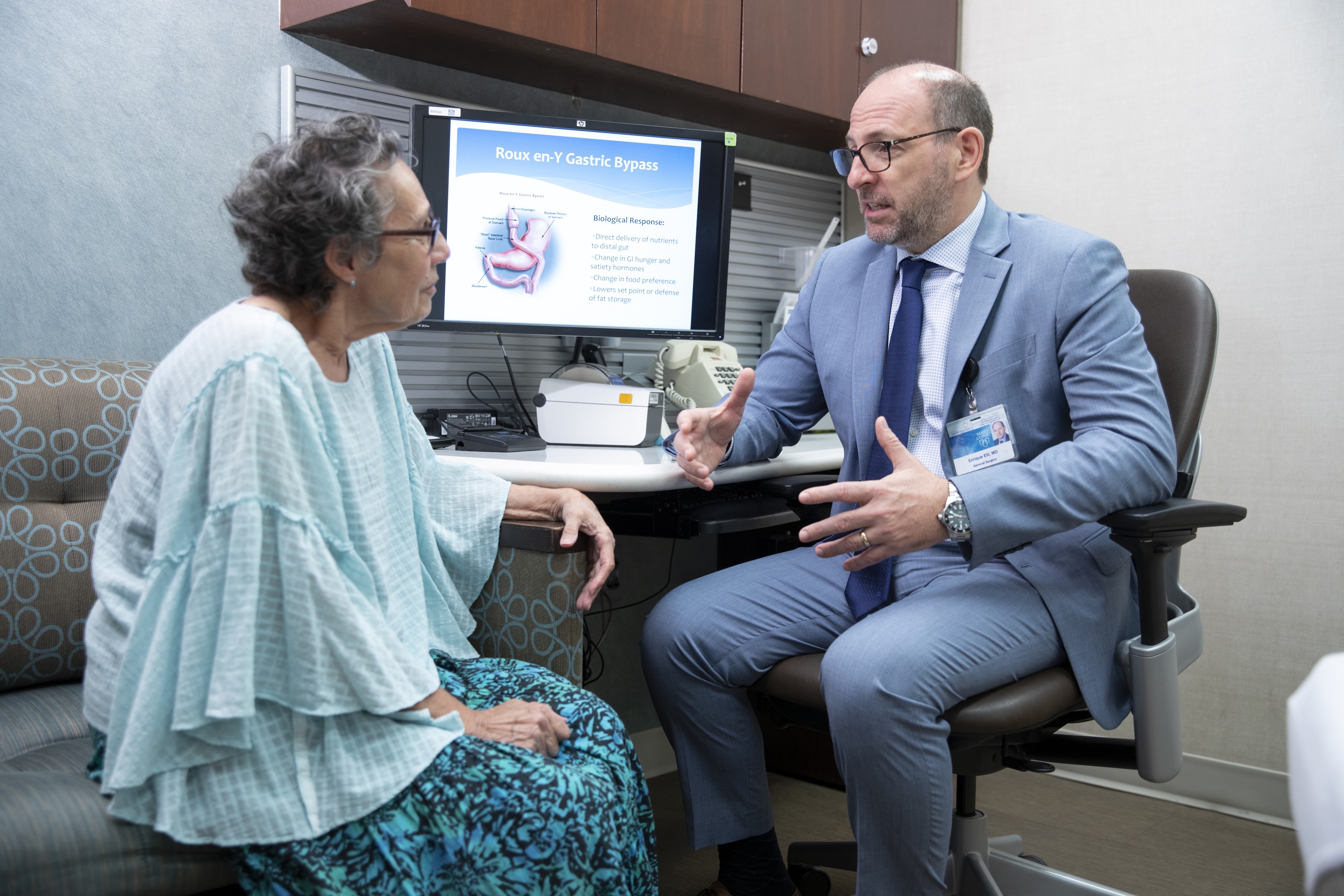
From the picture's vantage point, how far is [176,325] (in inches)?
67.5

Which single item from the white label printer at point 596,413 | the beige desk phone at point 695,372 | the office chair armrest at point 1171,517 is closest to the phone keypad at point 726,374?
the beige desk phone at point 695,372

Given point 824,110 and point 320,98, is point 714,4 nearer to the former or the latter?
point 824,110

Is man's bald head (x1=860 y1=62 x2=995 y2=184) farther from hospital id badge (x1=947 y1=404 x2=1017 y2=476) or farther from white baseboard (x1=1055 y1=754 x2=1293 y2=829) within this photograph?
white baseboard (x1=1055 y1=754 x2=1293 y2=829)

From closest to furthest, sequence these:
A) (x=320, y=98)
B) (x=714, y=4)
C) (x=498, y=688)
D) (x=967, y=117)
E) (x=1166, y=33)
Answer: (x=498, y=688) → (x=967, y=117) → (x=320, y=98) → (x=714, y=4) → (x=1166, y=33)

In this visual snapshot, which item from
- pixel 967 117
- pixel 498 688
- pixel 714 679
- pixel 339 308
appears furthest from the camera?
pixel 967 117

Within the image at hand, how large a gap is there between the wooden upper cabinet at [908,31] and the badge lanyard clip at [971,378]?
1149 mm

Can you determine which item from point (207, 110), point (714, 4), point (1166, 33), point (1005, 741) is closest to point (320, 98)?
point (207, 110)

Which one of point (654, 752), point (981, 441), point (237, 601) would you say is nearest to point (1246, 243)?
point (981, 441)

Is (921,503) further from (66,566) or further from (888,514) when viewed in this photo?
(66,566)

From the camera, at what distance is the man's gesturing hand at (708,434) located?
154 centimetres

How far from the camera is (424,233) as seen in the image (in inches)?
46.3

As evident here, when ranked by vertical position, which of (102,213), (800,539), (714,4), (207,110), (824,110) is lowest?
(800,539)

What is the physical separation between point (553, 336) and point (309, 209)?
1.06 m

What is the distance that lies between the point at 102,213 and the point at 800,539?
4.04ft
